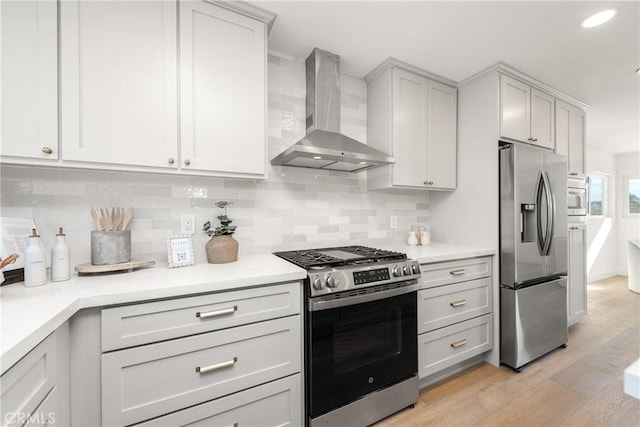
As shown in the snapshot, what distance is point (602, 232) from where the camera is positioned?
5.26 m

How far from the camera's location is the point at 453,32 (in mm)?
1854

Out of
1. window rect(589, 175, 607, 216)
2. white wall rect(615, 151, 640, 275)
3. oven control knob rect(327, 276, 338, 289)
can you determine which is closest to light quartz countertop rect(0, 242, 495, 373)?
oven control knob rect(327, 276, 338, 289)

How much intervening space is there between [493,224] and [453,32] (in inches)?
59.3

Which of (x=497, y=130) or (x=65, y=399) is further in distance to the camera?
(x=497, y=130)

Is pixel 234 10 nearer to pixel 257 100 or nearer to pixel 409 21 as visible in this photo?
pixel 257 100

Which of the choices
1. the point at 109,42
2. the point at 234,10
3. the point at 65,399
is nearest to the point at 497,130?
the point at 234,10

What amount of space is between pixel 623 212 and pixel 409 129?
6201 mm

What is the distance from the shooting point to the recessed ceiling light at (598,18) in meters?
1.66

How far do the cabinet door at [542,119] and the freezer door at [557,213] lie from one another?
0.22 metres

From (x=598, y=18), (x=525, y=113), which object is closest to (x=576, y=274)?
(x=525, y=113)

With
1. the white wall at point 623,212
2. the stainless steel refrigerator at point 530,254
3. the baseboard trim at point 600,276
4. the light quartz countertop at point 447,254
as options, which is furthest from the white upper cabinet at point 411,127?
the white wall at point 623,212

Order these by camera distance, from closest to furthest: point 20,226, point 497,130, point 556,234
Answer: point 20,226 < point 497,130 < point 556,234

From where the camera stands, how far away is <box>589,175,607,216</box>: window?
204 inches

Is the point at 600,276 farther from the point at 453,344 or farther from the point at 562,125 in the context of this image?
the point at 453,344
